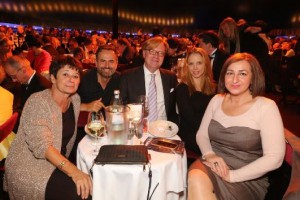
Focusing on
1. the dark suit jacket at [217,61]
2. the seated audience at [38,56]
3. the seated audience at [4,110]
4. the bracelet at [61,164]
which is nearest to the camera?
the bracelet at [61,164]

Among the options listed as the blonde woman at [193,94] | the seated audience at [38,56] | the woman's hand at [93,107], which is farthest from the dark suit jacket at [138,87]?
the seated audience at [38,56]

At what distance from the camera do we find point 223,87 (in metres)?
2.26

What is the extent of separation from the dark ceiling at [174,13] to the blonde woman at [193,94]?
47.6ft

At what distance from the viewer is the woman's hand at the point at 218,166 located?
1.90 meters

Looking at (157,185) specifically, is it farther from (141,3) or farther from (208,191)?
(141,3)

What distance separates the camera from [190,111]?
8.53ft

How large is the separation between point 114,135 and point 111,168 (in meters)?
0.31

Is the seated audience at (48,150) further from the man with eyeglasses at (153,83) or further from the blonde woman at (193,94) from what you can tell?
the blonde woman at (193,94)

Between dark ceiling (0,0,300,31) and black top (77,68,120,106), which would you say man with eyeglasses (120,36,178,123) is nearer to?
black top (77,68,120,106)

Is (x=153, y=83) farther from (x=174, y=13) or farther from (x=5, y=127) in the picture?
(x=174, y=13)

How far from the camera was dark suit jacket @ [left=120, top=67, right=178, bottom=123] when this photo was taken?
9.78 ft

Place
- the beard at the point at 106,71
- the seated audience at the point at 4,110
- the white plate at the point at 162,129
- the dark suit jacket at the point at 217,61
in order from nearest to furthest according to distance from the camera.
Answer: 1. the white plate at the point at 162,129
2. the seated audience at the point at 4,110
3. the beard at the point at 106,71
4. the dark suit jacket at the point at 217,61

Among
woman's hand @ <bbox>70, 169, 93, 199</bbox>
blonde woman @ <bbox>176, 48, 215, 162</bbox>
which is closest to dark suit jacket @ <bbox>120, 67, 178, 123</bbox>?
blonde woman @ <bbox>176, 48, 215, 162</bbox>

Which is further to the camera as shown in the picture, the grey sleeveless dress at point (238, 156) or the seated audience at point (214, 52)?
the seated audience at point (214, 52)
